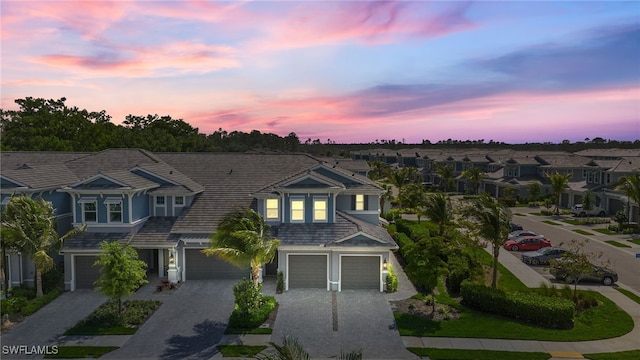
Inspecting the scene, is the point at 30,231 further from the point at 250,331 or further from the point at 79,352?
the point at 250,331

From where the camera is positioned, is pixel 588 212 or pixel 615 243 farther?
pixel 588 212

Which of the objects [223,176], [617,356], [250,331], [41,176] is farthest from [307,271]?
[41,176]

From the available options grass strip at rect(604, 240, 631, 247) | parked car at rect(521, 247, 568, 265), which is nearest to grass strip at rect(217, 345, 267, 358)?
parked car at rect(521, 247, 568, 265)

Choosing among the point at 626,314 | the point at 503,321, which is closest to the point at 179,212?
the point at 503,321

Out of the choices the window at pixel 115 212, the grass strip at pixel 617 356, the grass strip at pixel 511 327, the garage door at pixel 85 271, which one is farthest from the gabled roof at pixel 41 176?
the grass strip at pixel 617 356

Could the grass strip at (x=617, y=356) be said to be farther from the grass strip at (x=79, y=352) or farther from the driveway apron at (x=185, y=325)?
the grass strip at (x=79, y=352)

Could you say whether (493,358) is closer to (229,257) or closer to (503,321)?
(503,321)
